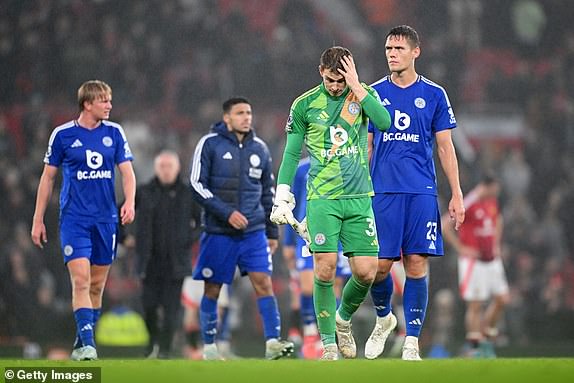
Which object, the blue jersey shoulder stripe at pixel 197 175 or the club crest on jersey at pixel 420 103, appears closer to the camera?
the club crest on jersey at pixel 420 103

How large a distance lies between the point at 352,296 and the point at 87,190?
7.89 ft

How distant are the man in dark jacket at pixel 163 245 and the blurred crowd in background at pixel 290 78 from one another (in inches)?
243

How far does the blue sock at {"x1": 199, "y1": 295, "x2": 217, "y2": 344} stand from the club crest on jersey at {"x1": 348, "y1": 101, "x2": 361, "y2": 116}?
3.28m

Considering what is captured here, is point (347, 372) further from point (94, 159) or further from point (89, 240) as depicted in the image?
point (94, 159)

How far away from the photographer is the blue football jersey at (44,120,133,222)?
9523 mm

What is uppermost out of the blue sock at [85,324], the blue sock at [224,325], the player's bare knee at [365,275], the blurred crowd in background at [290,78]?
the blurred crowd in background at [290,78]

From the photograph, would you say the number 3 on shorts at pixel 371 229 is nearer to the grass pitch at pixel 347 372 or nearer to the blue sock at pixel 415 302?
the blue sock at pixel 415 302

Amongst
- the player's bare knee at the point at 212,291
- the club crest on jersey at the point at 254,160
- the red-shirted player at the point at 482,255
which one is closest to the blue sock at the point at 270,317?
the player's bare knee at the point at 212,291

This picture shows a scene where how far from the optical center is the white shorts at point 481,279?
1485 cm

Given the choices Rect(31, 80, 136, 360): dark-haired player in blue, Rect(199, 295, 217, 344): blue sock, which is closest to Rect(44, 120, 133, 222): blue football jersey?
Rect(31, 80, 136, 360): dark-haired player in blue

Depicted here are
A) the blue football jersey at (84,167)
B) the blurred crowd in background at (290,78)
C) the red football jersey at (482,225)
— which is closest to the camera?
the blue football jersey at (84,167)

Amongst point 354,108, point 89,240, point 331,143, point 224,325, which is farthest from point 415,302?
point 224,325

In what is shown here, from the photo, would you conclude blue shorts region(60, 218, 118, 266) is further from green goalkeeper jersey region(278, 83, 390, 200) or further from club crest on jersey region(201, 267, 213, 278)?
green goalkeeper jersey region(278, 83, 390, 200)

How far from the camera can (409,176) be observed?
851 centimetres
